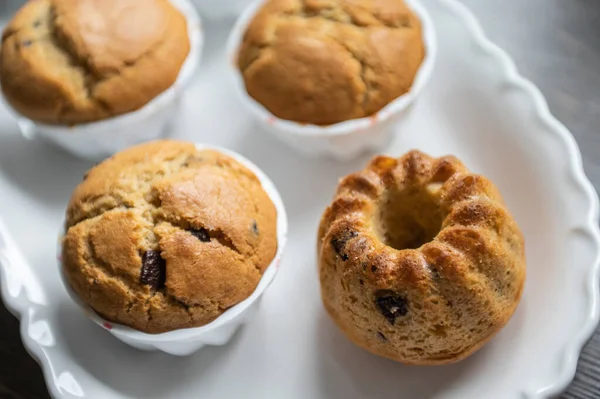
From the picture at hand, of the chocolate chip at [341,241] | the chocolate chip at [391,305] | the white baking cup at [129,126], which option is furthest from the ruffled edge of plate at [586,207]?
the white baking cup at [129,126]

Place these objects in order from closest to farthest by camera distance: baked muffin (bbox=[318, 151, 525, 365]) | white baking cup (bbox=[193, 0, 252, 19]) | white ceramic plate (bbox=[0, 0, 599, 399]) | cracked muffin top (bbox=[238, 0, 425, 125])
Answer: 1. baked muffin (bbox=[318, 151, 525, 365])
2. white ceramic plate (bbox=[0, 0, 599, 399])
3. cracked muffin top (bbox=[238, 0, 425, 125])
4. white baking cup (bbox=[193, 0, 252, 19])

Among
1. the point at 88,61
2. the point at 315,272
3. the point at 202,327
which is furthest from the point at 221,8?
the point at 202,327

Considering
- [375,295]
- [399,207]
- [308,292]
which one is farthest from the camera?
[308,292]

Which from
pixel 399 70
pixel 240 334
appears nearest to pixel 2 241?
pixel 240 334

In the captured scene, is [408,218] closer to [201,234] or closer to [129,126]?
[201,234]

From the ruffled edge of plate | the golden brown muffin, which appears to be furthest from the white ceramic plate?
the golden brown muffin

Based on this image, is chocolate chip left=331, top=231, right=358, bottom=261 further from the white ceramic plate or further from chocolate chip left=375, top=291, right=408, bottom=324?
the white ceramic plate

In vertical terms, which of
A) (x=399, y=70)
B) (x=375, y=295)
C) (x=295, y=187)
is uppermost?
(x=399, y=70)

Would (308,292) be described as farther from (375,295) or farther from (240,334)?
(375,295)
